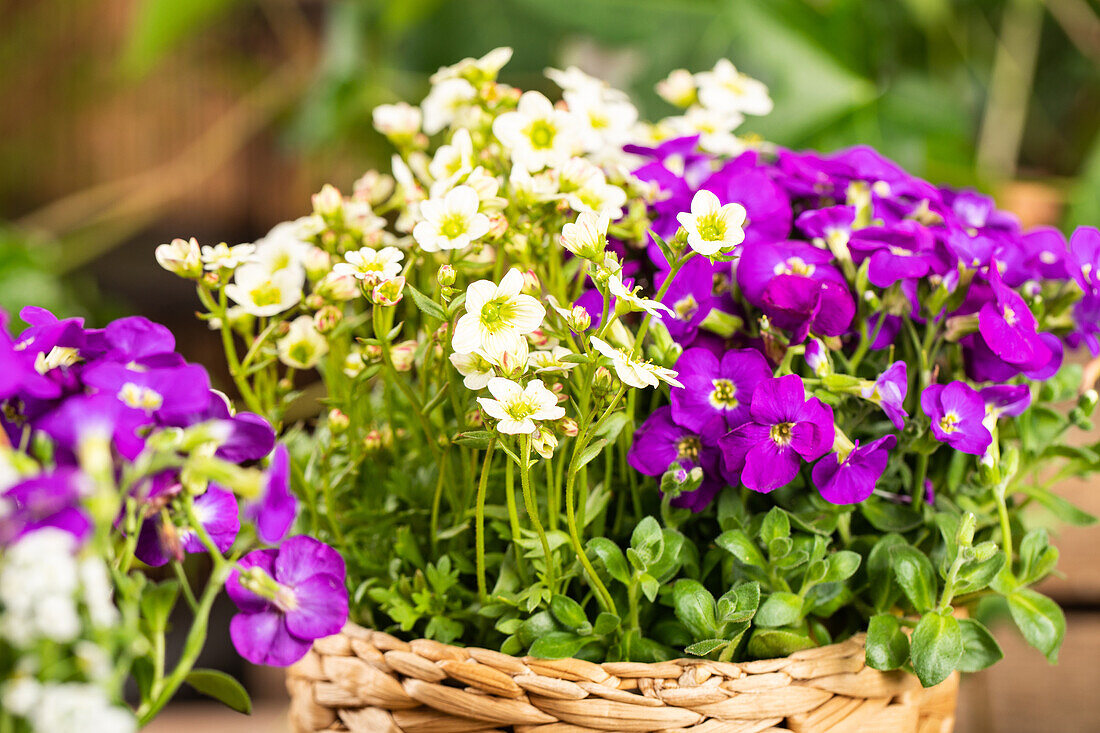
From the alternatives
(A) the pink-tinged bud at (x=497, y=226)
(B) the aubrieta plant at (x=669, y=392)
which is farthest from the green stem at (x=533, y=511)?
(A) the pink-tinged bud at (x=497, y=226)

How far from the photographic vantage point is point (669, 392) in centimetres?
43

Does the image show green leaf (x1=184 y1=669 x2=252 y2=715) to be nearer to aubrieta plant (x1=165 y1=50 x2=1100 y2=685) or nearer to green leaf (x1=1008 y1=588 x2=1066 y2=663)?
aubrieta plant (x1=165 y1=50 x2=1100 y2=685)

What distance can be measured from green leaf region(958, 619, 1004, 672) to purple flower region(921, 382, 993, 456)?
0.29ft

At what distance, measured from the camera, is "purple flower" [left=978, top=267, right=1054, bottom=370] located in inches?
16.7

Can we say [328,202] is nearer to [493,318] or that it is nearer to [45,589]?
[493,318]

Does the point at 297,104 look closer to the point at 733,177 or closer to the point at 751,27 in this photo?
the point at 751,27

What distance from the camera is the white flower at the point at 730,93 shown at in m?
0.55

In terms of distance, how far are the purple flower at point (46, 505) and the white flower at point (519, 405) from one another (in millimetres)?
138

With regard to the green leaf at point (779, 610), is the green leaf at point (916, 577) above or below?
above

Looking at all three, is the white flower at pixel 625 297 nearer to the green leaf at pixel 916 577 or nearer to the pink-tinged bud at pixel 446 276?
the pink-tinged bud at pixel 446 276

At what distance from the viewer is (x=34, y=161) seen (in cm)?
154

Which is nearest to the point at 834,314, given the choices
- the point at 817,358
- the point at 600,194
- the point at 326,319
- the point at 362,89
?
the point at 817,358

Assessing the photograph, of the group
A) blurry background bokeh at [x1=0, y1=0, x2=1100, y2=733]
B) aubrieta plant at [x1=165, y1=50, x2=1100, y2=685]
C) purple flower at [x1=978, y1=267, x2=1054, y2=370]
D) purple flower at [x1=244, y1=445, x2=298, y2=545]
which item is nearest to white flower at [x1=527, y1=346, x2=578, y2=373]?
aubrieta plant at [x1=165, y1=50, x2=1100, y2=685]

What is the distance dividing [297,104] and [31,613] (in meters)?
1.39
